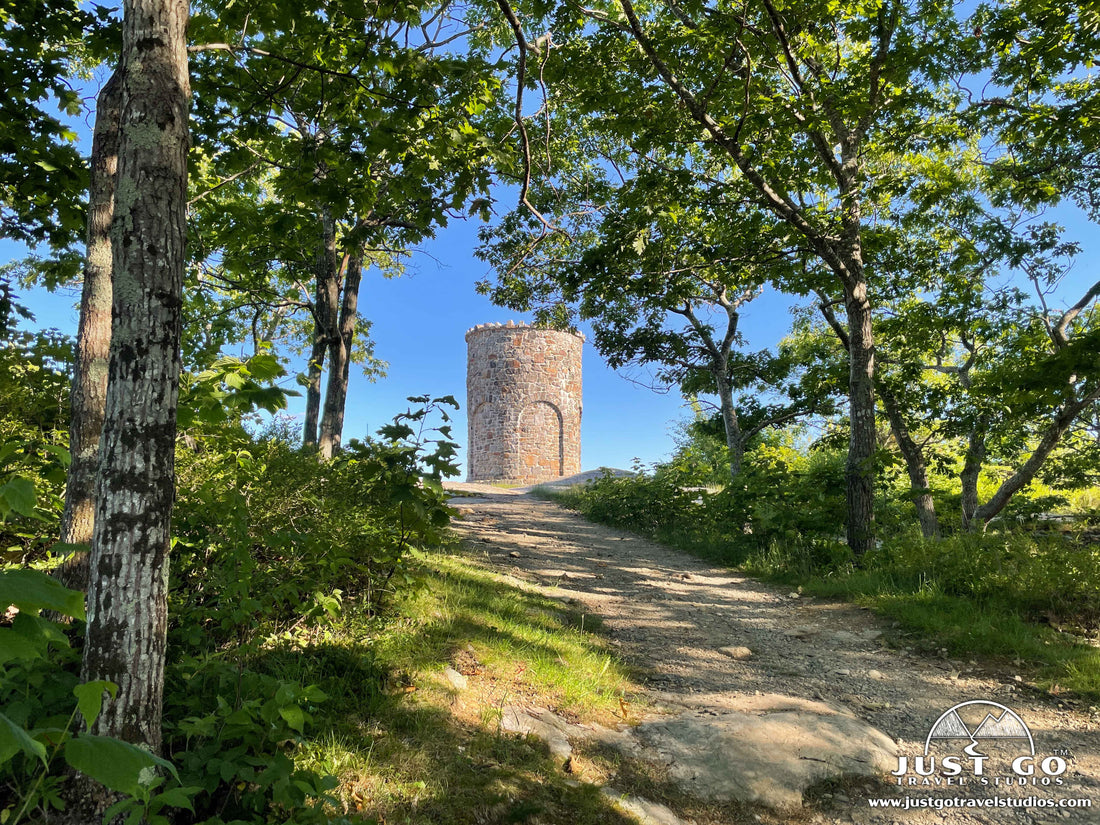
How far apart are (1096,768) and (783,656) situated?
2.00m

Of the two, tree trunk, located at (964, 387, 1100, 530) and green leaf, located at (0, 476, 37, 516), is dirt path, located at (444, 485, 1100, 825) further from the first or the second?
tree trunk, located at (964, 387, 1100, 530)

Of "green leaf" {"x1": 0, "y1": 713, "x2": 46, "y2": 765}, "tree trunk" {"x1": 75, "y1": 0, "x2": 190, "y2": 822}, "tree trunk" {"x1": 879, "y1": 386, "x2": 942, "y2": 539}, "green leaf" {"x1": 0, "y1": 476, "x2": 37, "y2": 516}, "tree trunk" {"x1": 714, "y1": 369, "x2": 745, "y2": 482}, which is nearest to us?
"green leaf" {"x1": 0, "y1": 713, "x2": 46, "y2": 765}

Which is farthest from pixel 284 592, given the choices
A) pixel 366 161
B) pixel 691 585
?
pixel 691 585

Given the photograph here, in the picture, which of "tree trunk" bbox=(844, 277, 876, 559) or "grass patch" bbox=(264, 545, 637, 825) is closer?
"grass patch" bbox=(264, 545, 637, 825)

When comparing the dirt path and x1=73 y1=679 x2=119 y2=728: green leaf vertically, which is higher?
x1=73 y1=679 x2=119 y2=728: green leaf

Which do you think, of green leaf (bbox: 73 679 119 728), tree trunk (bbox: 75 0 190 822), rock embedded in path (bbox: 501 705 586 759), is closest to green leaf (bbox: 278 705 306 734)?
tree trunk (bbox: 75 0 190 822)

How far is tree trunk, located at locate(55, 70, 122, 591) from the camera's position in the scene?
3.06m

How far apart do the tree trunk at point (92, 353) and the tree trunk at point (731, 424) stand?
11.0 m

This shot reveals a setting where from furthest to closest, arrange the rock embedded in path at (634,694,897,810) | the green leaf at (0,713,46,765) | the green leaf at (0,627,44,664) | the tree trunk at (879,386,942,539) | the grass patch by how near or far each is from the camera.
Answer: the tree trunk at (879,386,942,539), the rock embedded in path at (634,694,897,810), the grass patch, the green leaf at (0,627,44,664), the green leaf at (0,713,46,765)

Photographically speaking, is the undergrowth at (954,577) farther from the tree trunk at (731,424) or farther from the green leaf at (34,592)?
the green leaf at (34,592)

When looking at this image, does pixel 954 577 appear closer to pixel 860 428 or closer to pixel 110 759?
pixel 860 428

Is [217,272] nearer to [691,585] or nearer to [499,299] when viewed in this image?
[499,299]

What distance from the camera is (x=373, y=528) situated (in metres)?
4.16
